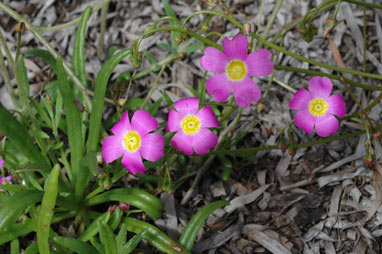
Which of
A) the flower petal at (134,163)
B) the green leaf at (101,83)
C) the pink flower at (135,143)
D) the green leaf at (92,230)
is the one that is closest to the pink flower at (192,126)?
the pink flower at (135,143)

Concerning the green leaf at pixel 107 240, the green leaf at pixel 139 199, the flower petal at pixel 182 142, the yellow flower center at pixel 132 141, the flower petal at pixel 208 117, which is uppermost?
the flower petal at pixel 208 117

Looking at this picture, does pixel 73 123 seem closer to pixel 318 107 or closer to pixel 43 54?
pixel 43 54

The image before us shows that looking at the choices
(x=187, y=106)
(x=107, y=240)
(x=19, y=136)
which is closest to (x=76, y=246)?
(x=107, y=240)

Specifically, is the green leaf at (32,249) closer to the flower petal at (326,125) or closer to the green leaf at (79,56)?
the green leaf at (79,56)

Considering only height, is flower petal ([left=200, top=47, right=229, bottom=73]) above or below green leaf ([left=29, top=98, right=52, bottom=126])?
above

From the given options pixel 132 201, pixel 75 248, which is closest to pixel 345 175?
pixel 132 201

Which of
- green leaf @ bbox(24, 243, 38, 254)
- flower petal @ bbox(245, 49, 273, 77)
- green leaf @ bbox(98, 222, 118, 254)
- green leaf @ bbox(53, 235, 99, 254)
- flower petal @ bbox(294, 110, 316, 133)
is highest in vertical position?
flower petal @ bbox(245, 49, 273, 77)

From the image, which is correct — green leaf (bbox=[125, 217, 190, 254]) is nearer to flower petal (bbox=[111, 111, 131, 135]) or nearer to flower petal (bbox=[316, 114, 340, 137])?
flower petal (bbox=[111, 111, 131, 135])

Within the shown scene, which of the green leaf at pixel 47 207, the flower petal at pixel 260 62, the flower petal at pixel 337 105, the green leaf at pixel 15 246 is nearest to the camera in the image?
the green leaf at pixel 47 207

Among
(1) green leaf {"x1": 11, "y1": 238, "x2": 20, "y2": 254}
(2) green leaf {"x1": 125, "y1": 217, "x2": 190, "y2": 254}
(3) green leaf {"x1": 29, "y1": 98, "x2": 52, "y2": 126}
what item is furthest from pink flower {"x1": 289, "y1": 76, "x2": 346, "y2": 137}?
(1) green leaf {"x1": 11, "y1": 238, "x2": 20, "y2": 254}
